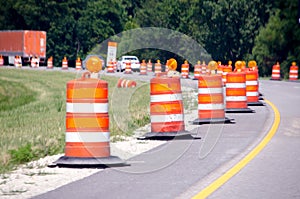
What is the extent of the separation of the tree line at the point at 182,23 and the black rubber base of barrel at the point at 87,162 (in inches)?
1928

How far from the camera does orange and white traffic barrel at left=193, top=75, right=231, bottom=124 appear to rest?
18.6 m

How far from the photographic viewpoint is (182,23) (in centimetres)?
8556

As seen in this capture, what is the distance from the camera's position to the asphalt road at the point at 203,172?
9.48 meters

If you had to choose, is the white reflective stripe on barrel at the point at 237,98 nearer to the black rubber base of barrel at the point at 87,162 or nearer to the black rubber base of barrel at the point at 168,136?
the black rubber base of barrel at the point at 168,136

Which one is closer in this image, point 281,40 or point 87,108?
point 87,108

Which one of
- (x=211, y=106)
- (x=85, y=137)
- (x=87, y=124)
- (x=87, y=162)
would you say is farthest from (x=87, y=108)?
(x=211, y=106)

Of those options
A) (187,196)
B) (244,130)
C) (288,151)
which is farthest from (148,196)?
(244,130)

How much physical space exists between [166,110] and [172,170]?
4.04m

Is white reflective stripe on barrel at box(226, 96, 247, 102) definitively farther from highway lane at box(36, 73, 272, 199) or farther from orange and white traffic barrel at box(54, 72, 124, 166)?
orange and white traffic barrel at box(54, 72, 124, 166)

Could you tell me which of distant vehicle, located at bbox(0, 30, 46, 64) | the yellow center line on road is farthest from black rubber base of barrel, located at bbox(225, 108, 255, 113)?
distant vehicle, located at bbox(0, 30, 46, 64)

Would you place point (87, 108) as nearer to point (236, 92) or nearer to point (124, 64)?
point (236, 92)

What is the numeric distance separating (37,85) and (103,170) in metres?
→ 30.7

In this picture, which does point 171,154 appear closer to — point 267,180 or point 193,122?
point 267,180

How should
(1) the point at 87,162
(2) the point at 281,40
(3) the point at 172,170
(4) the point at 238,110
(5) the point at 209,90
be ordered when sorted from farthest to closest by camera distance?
(2) the point at 281,40 → (4) the point at 238,110 → (5) the point at 209,90 → (1) the point at 87,162 → (3) the point at 172,170
